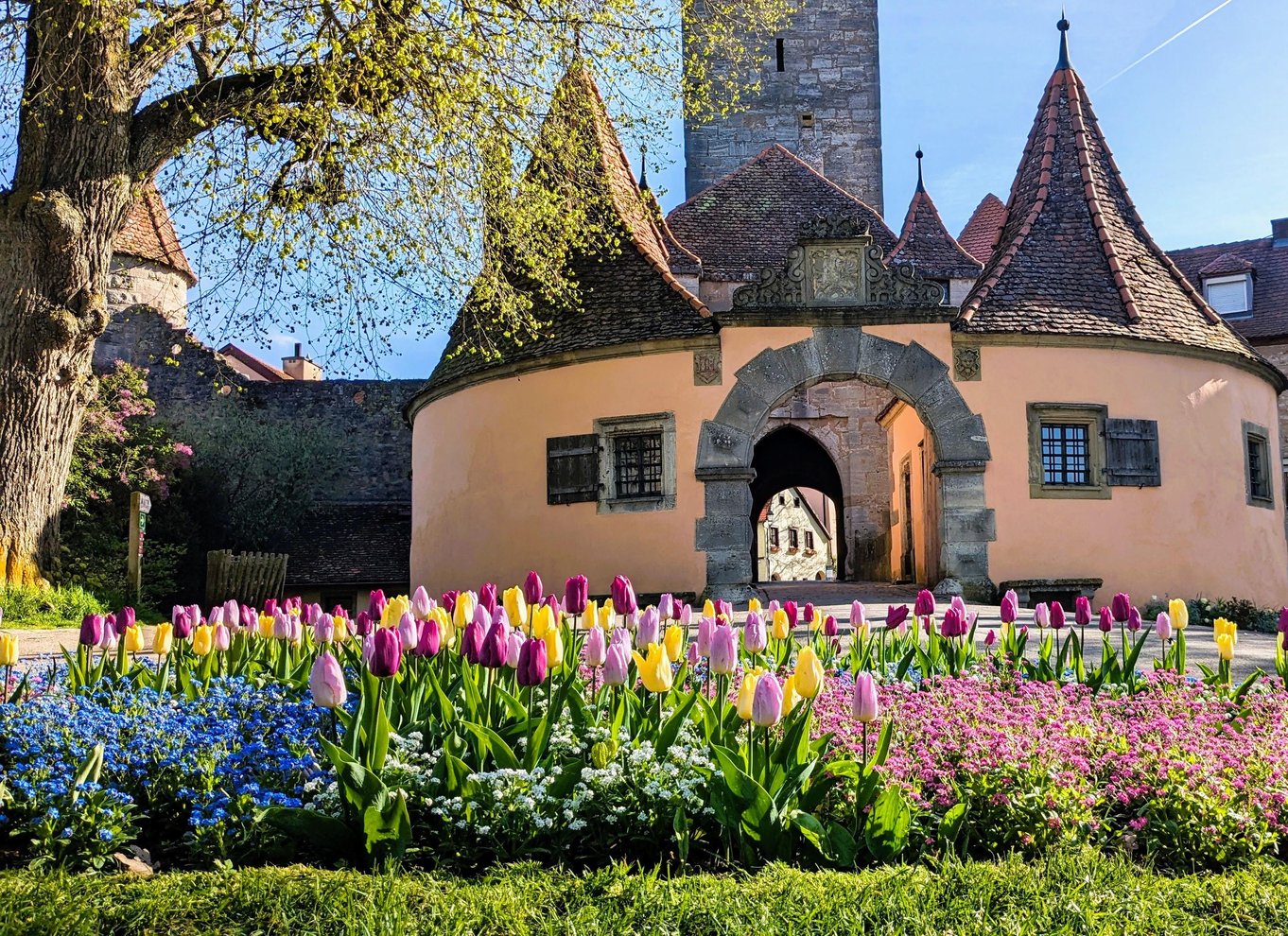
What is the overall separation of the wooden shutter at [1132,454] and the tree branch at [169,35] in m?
11.9

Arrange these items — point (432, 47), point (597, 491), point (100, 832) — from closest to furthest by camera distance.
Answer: point (100, 832) < point (432, 47) < point (597, 491)

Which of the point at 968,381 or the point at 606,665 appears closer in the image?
the point at 606,665

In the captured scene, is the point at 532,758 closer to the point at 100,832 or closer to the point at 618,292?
the point at 100,832

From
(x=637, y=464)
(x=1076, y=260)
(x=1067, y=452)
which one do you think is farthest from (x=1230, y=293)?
(x=637, y=464)

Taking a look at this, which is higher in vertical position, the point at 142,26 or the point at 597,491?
the point at 142,26

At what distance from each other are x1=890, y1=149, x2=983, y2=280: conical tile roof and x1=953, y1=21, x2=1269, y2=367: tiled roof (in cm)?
361

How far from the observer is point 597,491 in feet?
55.1

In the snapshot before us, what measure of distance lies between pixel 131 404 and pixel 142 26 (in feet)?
48.3

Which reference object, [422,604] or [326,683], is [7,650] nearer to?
[422,604]

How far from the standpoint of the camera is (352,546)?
1155 inches

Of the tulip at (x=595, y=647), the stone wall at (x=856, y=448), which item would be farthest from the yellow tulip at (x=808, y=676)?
the stone wall at (x=856, y=448)

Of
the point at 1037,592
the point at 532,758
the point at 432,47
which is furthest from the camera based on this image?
the point at 1037,592

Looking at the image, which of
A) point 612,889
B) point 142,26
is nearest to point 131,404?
point 142,26

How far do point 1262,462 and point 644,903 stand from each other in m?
17.8
